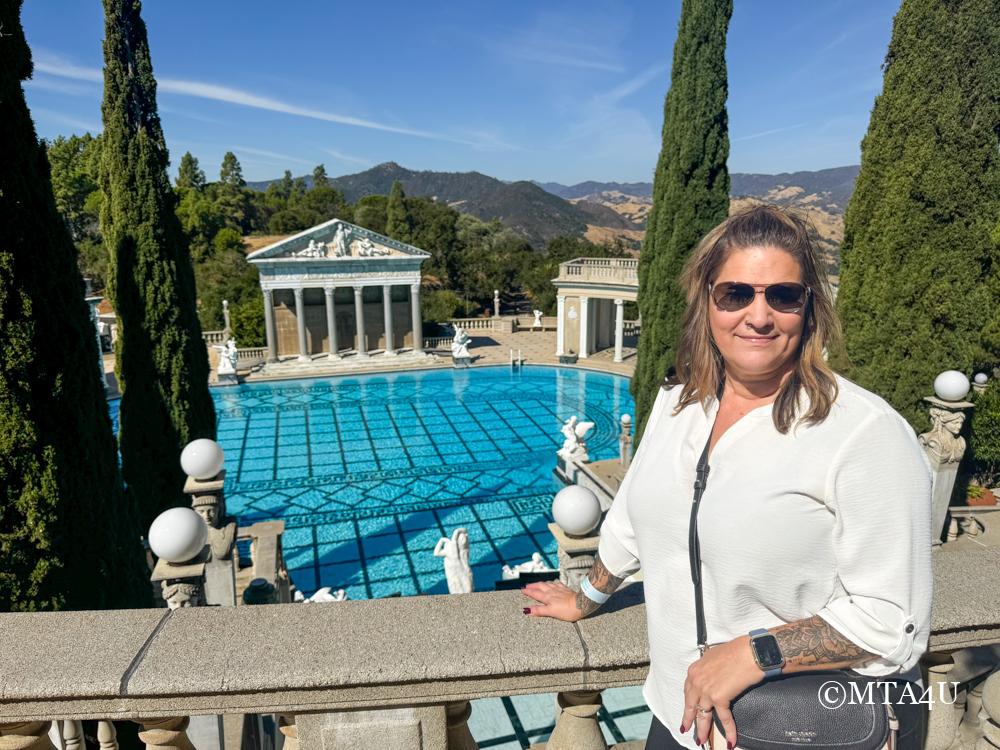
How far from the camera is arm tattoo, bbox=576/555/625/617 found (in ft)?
6.95

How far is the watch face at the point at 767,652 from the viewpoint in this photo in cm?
150

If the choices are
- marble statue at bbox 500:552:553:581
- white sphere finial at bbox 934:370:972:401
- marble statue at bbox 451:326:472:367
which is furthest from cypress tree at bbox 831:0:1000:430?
marble statue at bbox 451:326:472:367

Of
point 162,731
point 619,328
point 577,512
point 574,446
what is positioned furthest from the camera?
point 619,328

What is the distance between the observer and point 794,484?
147 cm

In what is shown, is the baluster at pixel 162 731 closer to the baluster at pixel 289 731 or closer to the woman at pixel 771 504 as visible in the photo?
the baluster at pixel 289 731

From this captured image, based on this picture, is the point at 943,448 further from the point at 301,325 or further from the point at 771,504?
the point at 301,325

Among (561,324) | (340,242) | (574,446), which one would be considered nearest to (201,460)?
(574,446)

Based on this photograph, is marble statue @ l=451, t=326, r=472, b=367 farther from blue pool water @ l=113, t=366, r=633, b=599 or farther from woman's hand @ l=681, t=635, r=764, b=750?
woman's hand @ l=681, t=635, r=764, b=750

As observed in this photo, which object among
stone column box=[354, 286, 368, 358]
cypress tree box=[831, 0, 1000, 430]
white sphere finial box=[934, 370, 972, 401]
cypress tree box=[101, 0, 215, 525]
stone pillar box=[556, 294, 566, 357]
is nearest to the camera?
white sphere finial box=[934, 370, 972, 401]

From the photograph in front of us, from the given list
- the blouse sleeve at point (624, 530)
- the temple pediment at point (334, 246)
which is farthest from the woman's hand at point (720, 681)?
the temple pediment at point (334, 246)

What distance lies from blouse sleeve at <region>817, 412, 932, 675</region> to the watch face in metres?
0.15

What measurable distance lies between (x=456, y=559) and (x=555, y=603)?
7.59 meters

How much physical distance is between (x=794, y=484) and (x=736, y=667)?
19.1 inches

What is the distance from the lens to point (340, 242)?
1161 inches
